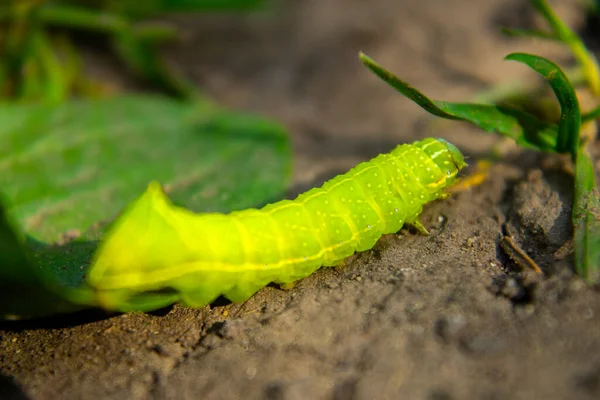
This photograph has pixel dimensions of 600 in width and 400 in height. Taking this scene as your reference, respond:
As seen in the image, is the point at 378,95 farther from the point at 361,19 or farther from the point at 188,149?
→ the point at 188,149

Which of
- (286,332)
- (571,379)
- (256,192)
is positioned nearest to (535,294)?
(571,379)

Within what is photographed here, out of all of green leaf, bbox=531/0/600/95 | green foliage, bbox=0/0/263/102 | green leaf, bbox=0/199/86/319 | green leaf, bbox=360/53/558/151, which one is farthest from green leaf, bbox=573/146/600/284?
green foliage, bbox=0/0/263/102

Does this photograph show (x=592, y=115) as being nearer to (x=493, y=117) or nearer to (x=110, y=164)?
(x=493, y=117)

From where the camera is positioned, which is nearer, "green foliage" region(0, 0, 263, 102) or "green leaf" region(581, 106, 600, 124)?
"green leaf" region(581, 106, 600, 124)

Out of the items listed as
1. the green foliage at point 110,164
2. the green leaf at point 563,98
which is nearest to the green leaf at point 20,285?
the green foliage at point 110,164

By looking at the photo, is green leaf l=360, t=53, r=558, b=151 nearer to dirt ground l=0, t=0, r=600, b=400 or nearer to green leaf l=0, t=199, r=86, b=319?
dirt ground l=0, t=0, r=600, b=400

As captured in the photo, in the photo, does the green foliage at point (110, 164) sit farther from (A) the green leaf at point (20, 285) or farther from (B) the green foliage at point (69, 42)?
(B) the green foliage at point (69, 42)

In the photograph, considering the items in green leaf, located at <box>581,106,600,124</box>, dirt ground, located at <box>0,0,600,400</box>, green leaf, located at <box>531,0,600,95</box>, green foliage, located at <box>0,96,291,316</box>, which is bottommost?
green foliage, located at <box>0,96,291,316</box>

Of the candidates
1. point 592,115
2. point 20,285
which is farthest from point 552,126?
point 20,285
